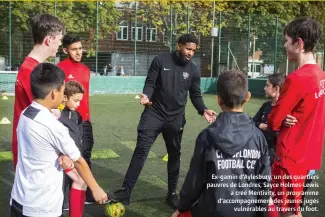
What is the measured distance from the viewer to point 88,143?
18.0ft

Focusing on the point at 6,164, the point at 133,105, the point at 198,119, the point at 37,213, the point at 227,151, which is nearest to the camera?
the point at 227,151

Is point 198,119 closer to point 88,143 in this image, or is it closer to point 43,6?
point 88,143

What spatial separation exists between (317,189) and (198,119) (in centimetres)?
727

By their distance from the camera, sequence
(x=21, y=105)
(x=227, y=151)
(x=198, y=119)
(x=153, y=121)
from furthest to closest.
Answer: (x=198, y=119)
(x=153, y=121)
(x=21, y=105)
(x=227, y=151)

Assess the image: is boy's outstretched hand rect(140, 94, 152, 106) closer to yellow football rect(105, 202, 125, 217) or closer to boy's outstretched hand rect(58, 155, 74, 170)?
yellow football rect(105, 202, 125, 217)

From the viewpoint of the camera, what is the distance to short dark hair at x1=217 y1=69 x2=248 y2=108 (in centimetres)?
282

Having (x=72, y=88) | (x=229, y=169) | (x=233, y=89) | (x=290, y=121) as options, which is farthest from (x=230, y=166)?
(x=72, y=88)

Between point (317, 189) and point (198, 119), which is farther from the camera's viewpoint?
point (198, 119)

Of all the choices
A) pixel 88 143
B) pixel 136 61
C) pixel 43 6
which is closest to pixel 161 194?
pixel 88 143

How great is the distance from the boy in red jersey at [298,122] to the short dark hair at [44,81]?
5.85 feet

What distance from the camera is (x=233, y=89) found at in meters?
2.82

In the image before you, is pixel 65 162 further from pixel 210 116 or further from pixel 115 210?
pixel 210 116

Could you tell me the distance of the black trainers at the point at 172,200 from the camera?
522 cm

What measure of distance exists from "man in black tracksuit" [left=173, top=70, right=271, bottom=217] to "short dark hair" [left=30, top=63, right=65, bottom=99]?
1.10 m
